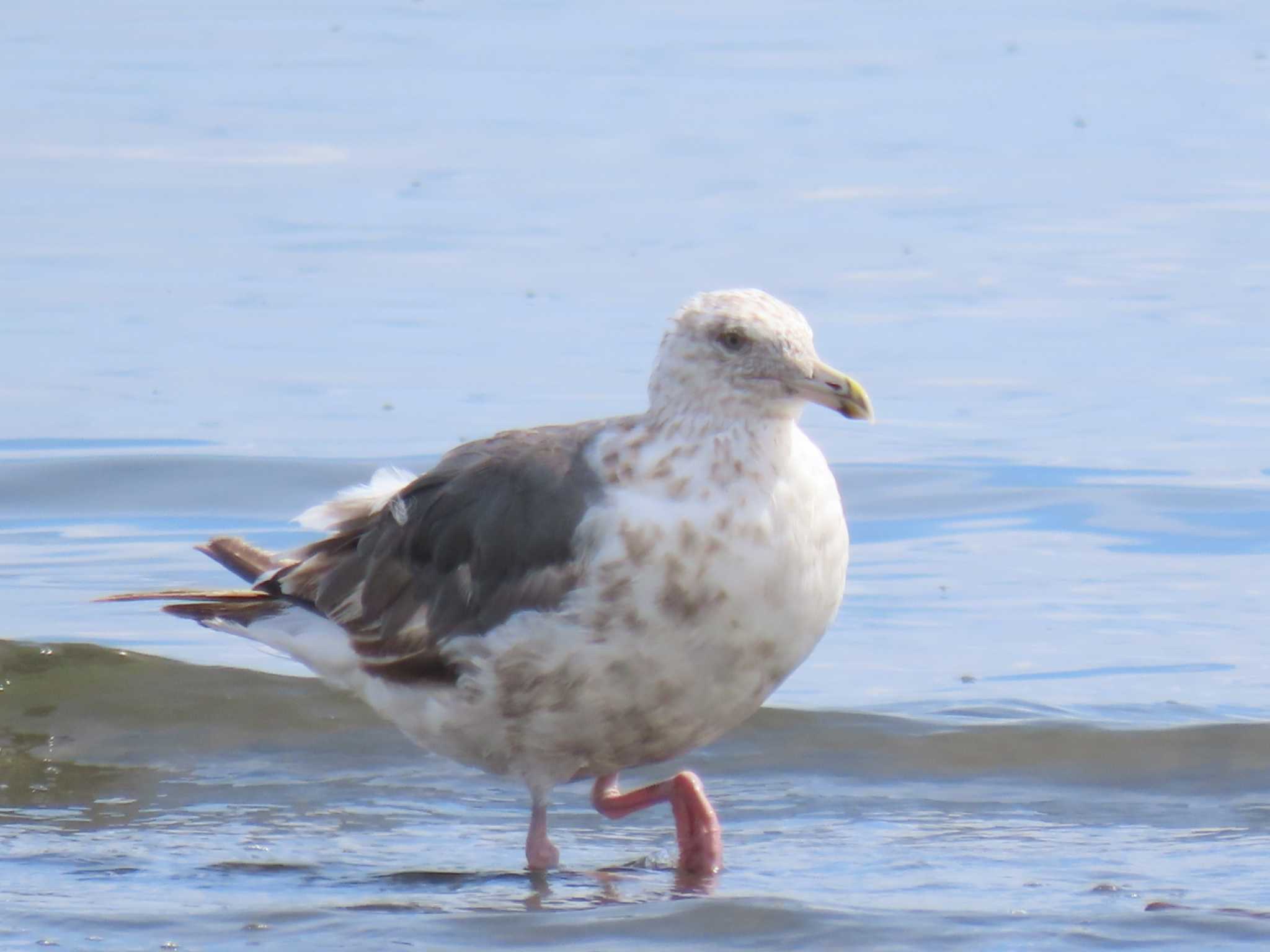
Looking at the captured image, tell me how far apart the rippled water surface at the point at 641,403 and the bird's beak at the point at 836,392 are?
139 cm

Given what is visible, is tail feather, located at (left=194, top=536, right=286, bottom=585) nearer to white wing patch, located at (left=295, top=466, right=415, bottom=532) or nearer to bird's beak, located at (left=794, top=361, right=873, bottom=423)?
white wing patch, located at (left=295, top=466, right=415, bottom=532)

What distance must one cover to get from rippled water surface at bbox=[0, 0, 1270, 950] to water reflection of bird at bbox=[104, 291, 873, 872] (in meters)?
0.49

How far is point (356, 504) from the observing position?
8.55m

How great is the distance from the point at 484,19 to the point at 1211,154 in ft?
25.7

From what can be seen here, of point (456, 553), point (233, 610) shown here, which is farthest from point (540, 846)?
point (233, 610)

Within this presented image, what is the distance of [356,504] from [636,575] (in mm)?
1711

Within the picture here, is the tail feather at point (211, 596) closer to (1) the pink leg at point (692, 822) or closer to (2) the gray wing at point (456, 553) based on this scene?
(2) the gray wing at point (456, 553)

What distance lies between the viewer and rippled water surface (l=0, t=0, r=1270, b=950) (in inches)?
314

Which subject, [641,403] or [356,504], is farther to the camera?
[641,403]

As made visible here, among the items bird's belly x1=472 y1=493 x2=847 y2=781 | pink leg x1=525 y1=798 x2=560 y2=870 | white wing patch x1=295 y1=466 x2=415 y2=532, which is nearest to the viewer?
bird's belly x1=472 y1=493 x2=847 y2=781

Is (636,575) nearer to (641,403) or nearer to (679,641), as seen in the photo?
(679,641)

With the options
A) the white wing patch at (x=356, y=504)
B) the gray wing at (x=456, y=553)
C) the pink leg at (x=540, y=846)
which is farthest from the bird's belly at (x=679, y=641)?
the white wing patch at (x=356, y=504)

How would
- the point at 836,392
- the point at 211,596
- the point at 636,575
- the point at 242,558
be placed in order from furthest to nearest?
the point at 242,558 → the point at 211,596 → the point at 836,392 → the point at 636,575

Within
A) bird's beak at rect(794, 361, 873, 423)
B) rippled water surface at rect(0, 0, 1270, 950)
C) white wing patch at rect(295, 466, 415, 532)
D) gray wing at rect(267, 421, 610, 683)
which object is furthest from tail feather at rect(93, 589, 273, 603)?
bird's beak at rect(794, 361, 873, 423)
